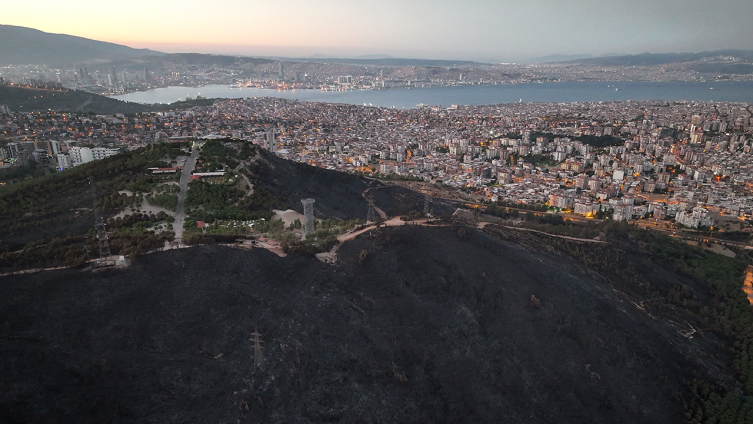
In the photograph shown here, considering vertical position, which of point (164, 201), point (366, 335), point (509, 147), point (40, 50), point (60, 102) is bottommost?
point (509, 147)

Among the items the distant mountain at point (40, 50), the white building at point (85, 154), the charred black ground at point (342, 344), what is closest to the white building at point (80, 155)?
the white building at point (85, 154)

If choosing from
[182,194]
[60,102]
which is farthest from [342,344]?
[60,102]

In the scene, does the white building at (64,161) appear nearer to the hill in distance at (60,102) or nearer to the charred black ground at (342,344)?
the charred black ground at (342,344)

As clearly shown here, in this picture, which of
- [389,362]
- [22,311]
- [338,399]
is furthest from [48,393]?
[389,362]

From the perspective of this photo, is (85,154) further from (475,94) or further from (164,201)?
(475,94)

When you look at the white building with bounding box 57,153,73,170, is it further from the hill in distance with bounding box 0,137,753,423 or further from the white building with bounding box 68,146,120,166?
the hill in distance with bounding box 0,137,753,423

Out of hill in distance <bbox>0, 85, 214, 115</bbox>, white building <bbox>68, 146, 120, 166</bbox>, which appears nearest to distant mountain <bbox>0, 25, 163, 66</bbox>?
hill in distance <bbox>0, 85, 214, 115</bbox>
